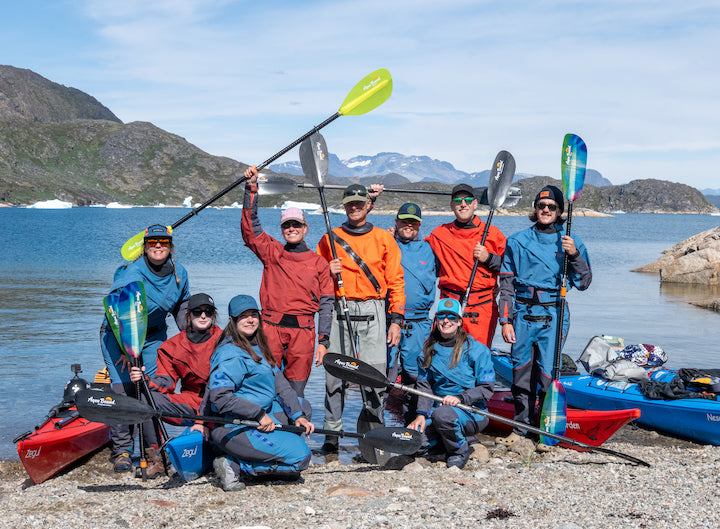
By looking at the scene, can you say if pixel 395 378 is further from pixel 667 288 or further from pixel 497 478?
pixel 667 288

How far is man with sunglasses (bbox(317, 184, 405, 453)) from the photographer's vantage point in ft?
20.0

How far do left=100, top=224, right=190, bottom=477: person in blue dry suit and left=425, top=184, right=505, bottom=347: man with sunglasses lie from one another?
2721 mm

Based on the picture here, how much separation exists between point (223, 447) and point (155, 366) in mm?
1146

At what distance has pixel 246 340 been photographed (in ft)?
16.9

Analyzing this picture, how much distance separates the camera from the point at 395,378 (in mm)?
6578

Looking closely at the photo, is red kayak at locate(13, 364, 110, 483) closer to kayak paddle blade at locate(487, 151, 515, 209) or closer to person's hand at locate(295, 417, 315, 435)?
person's hand at locate(295, 417, 315, 435)

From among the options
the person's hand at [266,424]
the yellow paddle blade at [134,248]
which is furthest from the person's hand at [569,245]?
the yellow paddle blade at [134,248]

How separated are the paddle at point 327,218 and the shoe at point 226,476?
4.27 feet

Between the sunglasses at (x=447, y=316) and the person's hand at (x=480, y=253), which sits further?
the person's hand at (x=480, y=253)

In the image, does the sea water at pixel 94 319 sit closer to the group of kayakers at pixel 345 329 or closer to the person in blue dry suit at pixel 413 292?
the person in blue dry suit at pixel 413 292

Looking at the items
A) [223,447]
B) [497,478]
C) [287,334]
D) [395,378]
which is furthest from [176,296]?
[497,478]

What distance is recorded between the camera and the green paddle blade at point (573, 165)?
692cm

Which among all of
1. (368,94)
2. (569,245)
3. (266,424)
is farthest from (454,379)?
(368,94)

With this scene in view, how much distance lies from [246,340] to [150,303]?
1086 mm
